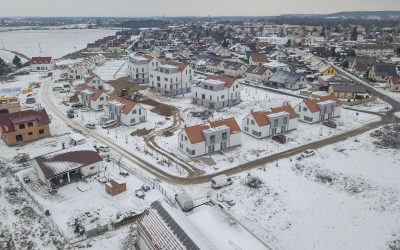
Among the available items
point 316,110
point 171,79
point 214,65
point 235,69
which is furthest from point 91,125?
point 214,65

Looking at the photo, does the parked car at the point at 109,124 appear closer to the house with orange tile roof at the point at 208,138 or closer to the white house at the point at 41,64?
the house with orange tile roof at the point at 208,138

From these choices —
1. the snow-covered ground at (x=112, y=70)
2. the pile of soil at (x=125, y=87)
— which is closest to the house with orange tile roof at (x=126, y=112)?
the pile of soil at (x=125, y=87)

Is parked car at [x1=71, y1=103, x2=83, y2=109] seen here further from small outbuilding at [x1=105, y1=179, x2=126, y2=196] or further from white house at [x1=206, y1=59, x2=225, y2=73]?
Answer: white house at [x1=206, y1=59, x2=225, y2=73]

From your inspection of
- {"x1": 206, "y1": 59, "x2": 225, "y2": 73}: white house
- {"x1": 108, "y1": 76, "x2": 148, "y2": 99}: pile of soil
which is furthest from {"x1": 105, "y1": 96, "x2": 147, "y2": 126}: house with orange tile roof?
{"x1": 206, "y1": 59, "x2": 225, "y2": 73}: white house

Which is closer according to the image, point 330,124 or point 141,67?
point 330,124

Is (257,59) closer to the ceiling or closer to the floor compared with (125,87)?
closer to the ceiling

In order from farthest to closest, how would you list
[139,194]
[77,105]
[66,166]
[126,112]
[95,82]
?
[95,82], [77,105], [126,112], [66,166], [139,194]

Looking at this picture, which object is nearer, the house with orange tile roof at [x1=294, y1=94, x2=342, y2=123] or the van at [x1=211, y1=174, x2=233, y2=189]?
the van at [x1=211, y1=174, x2=233, y2=189]

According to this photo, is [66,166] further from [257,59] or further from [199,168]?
[257,59]
